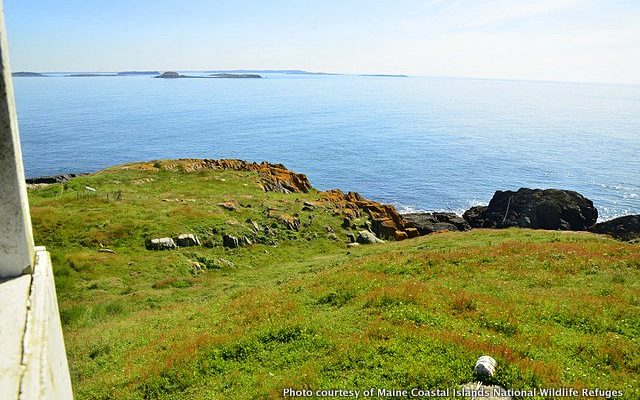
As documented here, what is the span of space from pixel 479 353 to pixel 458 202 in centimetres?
7792

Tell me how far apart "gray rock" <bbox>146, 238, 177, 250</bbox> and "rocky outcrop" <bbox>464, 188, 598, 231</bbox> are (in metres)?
50.7

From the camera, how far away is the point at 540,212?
67.2 metres

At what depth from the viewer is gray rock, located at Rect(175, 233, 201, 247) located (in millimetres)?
42178

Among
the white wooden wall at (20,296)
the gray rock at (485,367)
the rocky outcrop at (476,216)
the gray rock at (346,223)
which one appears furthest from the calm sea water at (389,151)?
the white wooden wall at (20,296)

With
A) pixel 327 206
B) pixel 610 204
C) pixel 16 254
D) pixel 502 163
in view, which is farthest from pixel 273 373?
pixel 502 163

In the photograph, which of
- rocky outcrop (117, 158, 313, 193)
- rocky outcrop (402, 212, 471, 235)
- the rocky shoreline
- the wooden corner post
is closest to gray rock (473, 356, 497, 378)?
the wooden corner post

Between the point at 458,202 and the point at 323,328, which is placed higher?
the point at 323,328

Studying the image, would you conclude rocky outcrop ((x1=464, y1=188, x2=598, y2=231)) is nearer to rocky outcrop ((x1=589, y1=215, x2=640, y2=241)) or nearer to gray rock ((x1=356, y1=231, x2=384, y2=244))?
rocky outcrop ((x1=589, y1=215, x2=640, y2=241))

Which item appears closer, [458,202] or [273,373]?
[273,373]

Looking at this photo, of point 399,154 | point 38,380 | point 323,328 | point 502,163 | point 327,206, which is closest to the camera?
point 38,380

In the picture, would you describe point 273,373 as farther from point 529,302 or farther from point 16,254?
point 529,302

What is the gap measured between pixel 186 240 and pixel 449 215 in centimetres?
4525

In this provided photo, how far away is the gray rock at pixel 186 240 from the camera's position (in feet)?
138

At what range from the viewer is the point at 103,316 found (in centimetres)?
2598
